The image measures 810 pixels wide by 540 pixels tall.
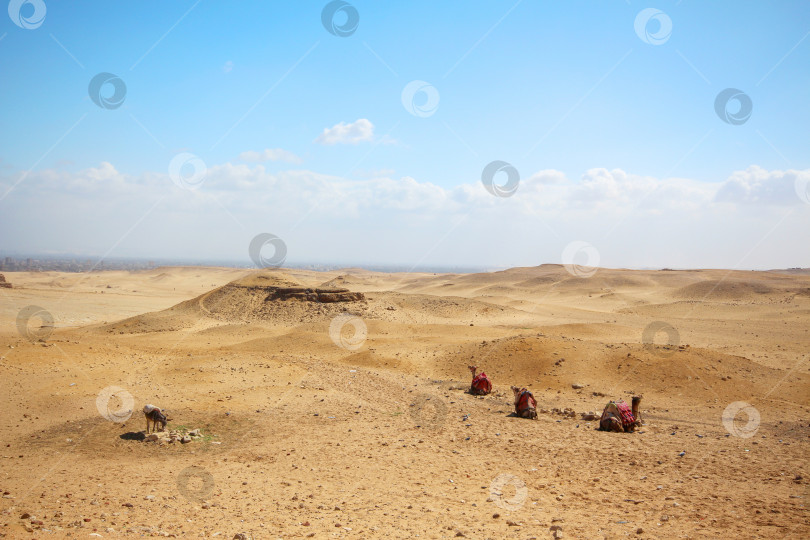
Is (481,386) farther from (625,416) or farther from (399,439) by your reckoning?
(399,439)

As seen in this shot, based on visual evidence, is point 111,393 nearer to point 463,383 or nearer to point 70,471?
point 70,471

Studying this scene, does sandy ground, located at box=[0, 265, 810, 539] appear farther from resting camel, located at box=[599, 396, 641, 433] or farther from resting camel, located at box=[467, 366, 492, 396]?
resting camel, located at box=[467, 366, 492, 396]

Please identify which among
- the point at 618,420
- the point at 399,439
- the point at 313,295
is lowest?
the point at 399,439

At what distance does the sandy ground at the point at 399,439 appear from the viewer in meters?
6.45

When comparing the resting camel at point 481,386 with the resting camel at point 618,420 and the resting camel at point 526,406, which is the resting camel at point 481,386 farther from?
the resting camel at point 618,420

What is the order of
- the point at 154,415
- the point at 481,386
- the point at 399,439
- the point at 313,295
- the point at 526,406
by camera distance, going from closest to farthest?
the point at 154,415 < the point at 399,439 < the point at 526,406 < the point at 481,386 < the point at 313,295

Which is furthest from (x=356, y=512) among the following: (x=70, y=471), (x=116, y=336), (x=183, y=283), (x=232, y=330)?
(x=183, y=283)

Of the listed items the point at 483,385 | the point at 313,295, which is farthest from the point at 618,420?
the point at 313,295

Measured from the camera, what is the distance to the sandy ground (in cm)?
645

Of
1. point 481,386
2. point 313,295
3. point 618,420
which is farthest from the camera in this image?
point 313,295

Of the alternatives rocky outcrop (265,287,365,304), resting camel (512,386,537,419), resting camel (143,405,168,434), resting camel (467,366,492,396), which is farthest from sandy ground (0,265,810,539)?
rocky outcrop (265,287,365,304)

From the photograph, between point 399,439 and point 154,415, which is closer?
point 154,415

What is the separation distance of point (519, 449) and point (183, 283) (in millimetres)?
78658

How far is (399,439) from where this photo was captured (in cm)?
1018
